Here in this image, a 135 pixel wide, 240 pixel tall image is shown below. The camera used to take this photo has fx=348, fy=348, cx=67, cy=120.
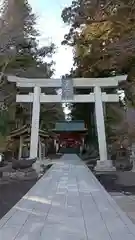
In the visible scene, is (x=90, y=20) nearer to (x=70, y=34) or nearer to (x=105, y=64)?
(x=105, y=64)

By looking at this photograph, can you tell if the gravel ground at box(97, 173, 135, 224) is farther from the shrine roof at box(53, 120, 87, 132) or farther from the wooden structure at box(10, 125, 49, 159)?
the shrine roof at box(53, 120, 87, 132)

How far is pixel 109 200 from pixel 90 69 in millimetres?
13839

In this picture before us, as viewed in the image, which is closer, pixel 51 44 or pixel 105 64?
pixel 105 64

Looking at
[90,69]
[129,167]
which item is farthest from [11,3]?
[129,167]

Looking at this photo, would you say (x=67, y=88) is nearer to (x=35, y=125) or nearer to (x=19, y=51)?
(x=35, y=125)

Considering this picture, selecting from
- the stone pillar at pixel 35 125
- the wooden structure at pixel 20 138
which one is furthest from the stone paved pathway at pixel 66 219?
the wooden structure at pixel 20 138

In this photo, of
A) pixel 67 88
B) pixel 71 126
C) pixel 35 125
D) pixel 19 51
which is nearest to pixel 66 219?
pixel 35 125

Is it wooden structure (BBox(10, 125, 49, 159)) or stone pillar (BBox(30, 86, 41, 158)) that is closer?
stone pillar (BBox(30, 86, 41, 158))

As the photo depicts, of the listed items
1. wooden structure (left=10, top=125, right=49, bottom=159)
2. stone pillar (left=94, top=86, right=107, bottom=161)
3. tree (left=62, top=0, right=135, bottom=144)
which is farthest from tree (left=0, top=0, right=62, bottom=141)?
stone pillar (left=94, top=86, right=107, bottom=161)

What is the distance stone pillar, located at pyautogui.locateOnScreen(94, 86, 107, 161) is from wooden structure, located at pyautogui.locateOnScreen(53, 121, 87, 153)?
16246mm

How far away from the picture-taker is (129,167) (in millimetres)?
16609

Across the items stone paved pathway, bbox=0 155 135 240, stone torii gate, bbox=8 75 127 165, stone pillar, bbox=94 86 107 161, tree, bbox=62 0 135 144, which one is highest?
tree, bbox=62 0 135 144

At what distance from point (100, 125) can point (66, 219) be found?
42.6 ft

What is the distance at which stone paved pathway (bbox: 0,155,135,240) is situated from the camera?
4.57 m
